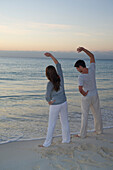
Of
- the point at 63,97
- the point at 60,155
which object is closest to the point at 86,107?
the point at 63,97

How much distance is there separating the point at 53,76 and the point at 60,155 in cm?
155

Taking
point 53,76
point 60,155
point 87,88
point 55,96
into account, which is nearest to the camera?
point 60,155

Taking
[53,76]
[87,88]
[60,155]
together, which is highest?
[53,76]

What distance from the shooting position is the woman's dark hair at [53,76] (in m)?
4.44

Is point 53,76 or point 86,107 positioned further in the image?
point 86,107

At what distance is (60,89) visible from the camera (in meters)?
4.71

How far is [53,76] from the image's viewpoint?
4461 mm

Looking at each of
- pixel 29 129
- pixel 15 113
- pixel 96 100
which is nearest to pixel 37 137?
pixel 29 129

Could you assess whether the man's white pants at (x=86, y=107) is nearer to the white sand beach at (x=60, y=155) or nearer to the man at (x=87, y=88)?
the man at (x=87, y=88)

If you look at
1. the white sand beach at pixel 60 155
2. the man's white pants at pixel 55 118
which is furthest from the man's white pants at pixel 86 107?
the man's white pants at pixel 55 118

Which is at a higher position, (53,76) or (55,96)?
(53,76)

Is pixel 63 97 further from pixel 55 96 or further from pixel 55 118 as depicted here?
pixel 55 118

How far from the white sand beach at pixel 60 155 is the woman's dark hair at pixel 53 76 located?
4.31ft

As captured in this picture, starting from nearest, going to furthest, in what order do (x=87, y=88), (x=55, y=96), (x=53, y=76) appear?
(x=53, y=76), (x=55, y=96), (x=87, y=88)
